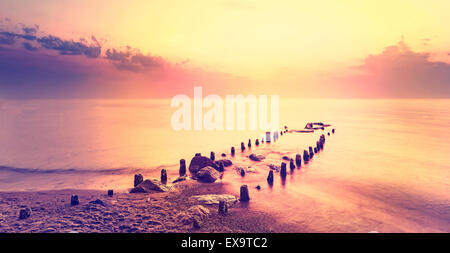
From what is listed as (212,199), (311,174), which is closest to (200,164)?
(212,199)

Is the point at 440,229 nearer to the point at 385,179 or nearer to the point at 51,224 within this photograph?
the point at 385,179

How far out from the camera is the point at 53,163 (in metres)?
27.7

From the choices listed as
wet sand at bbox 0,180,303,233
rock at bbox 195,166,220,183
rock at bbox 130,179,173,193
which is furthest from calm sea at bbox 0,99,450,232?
rock at bbox 130,179,173,193

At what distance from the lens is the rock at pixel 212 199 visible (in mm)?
14953

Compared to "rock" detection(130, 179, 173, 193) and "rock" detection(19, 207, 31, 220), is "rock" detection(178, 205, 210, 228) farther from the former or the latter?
"rock" detection(19, 207, 31, 220)

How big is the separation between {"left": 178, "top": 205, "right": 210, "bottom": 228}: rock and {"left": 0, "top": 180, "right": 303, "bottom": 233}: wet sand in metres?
0.18

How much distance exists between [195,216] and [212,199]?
2993 mm

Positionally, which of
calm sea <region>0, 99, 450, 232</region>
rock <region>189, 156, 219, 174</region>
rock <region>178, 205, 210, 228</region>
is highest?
rock <region>189, 156, 219, 174</region>

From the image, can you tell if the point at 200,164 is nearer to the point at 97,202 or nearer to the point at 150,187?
the point at 150,187

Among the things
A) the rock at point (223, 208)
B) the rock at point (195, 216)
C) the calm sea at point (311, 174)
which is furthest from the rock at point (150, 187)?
the rock at point (223, 208)

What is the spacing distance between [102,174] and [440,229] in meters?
26.6

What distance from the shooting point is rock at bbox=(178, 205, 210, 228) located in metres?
12.0
